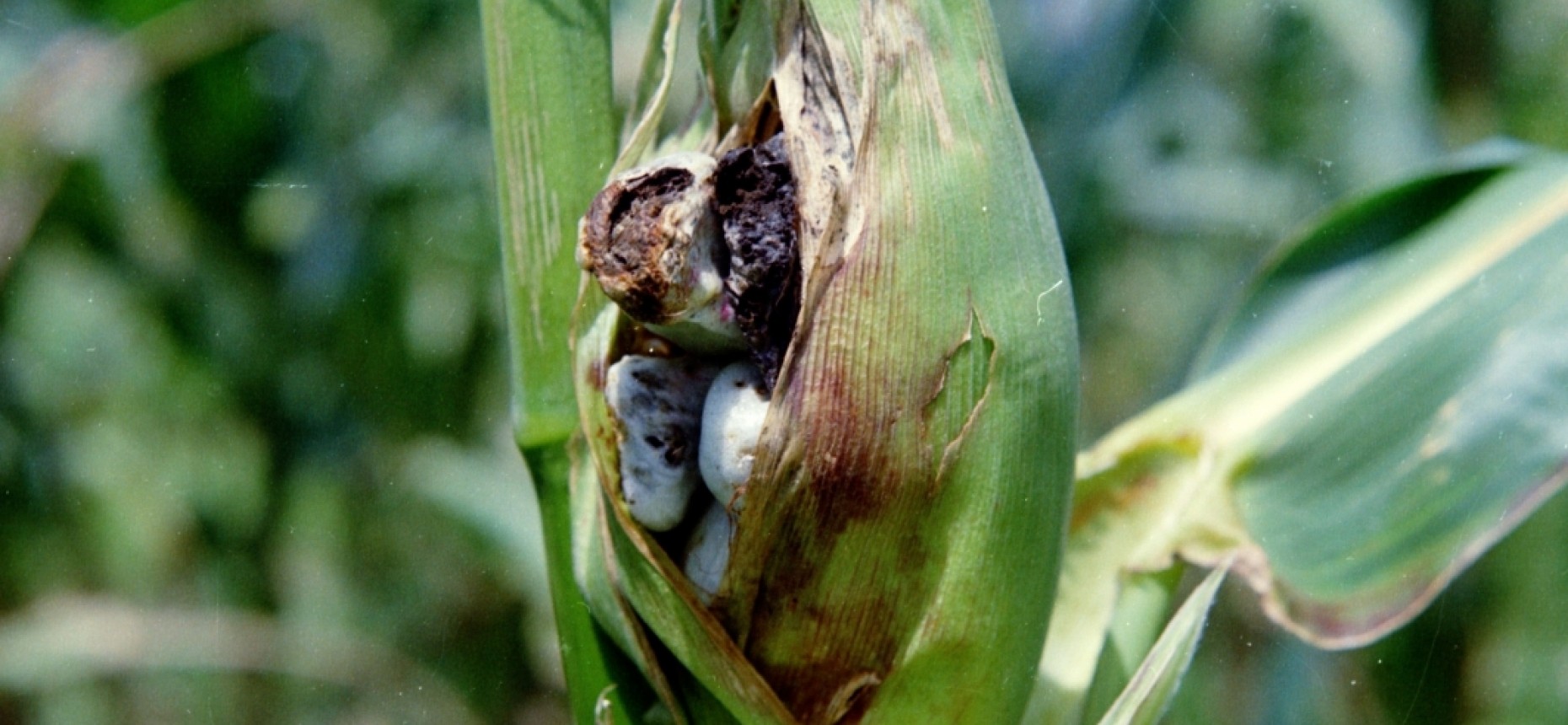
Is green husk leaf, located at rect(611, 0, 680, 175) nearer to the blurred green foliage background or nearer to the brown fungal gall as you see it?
the brown fungal gall

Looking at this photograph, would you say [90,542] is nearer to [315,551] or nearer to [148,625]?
[148,625]

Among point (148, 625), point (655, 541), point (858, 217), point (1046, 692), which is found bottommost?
point (148, 625)

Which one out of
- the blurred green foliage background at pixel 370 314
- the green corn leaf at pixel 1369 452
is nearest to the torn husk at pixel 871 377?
the green corn leaf at pixel 1369 452

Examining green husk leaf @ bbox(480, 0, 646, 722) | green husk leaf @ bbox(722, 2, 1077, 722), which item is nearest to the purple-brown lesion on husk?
green husk leaf @ bbox(722, 2, 1077, 722)

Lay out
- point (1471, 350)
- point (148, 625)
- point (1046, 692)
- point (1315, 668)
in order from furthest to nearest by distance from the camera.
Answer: point (148, 625)
point (1315, 668)
point (1471, 350)
point (1046, 692)

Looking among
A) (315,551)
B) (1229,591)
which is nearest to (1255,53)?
(1229,591)

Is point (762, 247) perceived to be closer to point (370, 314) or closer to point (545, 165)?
point (545, 165)

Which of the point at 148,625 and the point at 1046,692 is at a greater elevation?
the point at 1046,692
